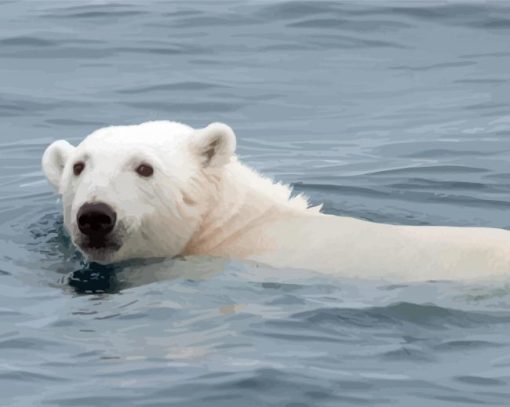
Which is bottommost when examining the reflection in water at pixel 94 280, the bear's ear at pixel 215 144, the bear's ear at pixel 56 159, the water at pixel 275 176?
the reflection in water at pixel 94 280

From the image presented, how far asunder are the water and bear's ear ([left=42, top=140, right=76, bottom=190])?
1.93ft

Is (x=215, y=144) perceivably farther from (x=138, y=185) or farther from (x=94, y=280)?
(x=94, y=280)

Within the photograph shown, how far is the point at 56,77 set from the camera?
58.8ft

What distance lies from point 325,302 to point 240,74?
9.16 meters

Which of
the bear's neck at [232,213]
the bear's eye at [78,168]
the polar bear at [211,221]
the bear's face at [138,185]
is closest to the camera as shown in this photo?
the polar bear at [211,221]

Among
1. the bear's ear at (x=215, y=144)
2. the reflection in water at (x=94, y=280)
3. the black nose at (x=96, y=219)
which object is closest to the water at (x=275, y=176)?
the reflection in water at (x=94, y=280)

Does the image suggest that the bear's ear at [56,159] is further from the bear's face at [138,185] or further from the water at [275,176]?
the water at [275,176]

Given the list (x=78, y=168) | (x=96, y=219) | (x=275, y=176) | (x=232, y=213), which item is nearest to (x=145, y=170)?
(x=78, y=168)

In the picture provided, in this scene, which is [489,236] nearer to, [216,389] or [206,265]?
[206,265]

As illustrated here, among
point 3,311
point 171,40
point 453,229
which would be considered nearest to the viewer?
point 3,311

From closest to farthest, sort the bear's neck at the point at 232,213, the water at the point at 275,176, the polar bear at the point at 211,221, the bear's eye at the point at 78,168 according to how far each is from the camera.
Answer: the water at the point at 275,176 → the polar bear at the point at 211,221 → the bear's eye at the point at 78,168 → the bear's neck at the point at 232,213

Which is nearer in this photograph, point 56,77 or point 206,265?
point 206,265

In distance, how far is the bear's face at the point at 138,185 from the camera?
989 cm

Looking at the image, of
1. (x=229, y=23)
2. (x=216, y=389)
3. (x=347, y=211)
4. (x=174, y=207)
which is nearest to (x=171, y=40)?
(x=229, y=23)
